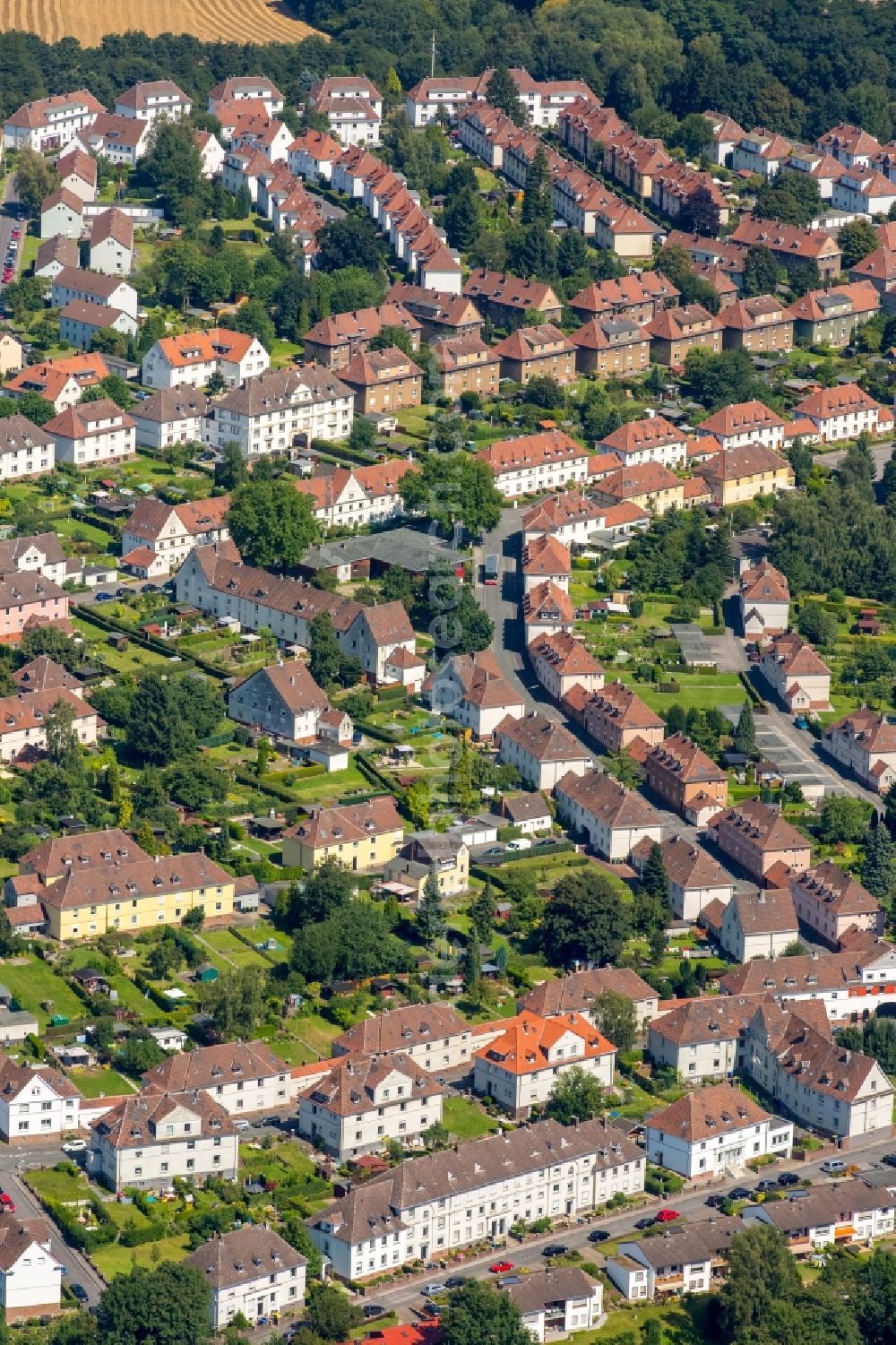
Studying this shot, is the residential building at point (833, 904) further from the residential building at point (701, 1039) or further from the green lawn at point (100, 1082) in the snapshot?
the green lawn at point (100, 1082)

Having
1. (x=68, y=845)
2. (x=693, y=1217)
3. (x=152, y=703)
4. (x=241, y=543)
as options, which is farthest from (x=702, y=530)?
(x=693, y=1217)

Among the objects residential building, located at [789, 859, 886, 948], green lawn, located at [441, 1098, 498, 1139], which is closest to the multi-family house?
residential building, located at [789, 859, 886, 948]

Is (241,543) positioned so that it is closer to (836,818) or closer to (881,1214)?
(836,818)

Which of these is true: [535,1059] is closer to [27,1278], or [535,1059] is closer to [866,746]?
[27,1278]

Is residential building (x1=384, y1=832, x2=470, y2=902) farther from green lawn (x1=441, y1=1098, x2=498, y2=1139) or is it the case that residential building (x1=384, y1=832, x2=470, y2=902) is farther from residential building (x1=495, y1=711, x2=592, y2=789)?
green lawn (x1=441, y1=1098, x2=498, y2=1139)

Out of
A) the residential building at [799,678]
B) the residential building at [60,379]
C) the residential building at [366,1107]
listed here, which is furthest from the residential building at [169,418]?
the residential building at [366,1107]

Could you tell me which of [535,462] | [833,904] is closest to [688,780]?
[833,904]
